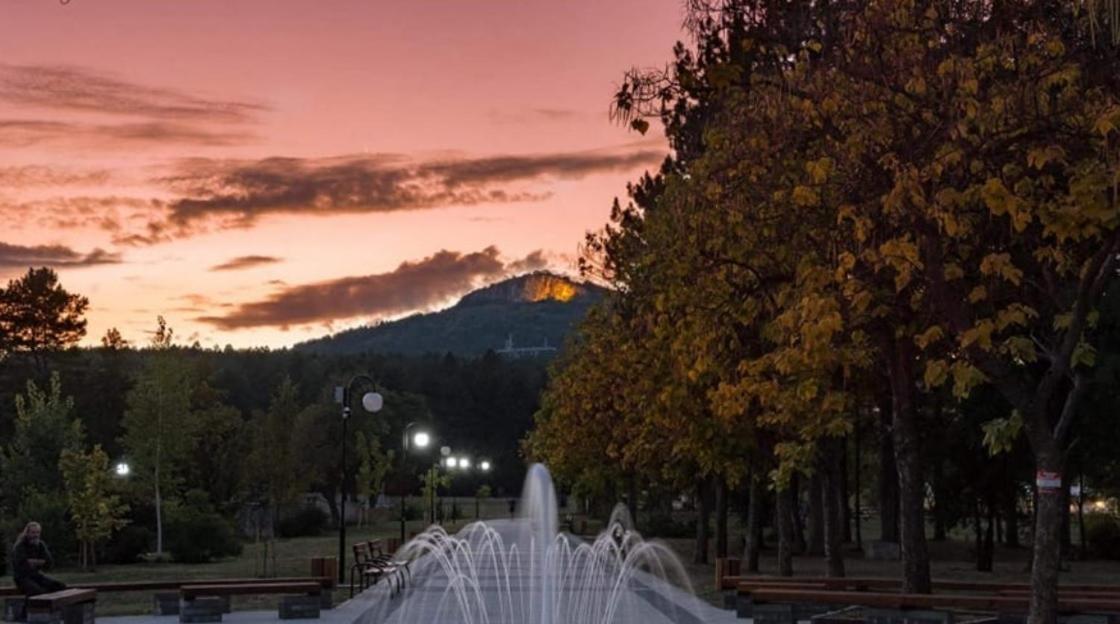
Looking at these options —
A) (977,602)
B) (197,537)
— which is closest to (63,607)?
(977,602)

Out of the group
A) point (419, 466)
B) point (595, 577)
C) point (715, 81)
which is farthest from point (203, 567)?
point (419, 466)

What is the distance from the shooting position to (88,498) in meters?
41.4

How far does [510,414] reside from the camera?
496ft

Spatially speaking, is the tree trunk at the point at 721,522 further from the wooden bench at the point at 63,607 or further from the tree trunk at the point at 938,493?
the wooden bench at the point at 63,607

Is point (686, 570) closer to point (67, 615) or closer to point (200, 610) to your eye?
point (200, 610)

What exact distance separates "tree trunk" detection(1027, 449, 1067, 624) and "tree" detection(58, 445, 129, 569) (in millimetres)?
33702

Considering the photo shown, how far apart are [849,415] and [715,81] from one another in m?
17.6

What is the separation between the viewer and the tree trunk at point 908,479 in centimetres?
1952

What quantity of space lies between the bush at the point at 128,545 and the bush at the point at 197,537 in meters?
0.88

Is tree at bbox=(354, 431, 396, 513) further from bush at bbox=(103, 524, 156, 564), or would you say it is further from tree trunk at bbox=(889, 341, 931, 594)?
tree trunk at bbox=(889, 341, 931, 594)

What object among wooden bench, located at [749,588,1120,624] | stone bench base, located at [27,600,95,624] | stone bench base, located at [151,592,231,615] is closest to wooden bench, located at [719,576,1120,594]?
wooden bench, located at [749,588,1120,624]

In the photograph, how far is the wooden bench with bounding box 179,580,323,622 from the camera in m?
21.6

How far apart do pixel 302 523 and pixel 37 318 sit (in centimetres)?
2679

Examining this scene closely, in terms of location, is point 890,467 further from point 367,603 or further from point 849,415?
point 367,603
